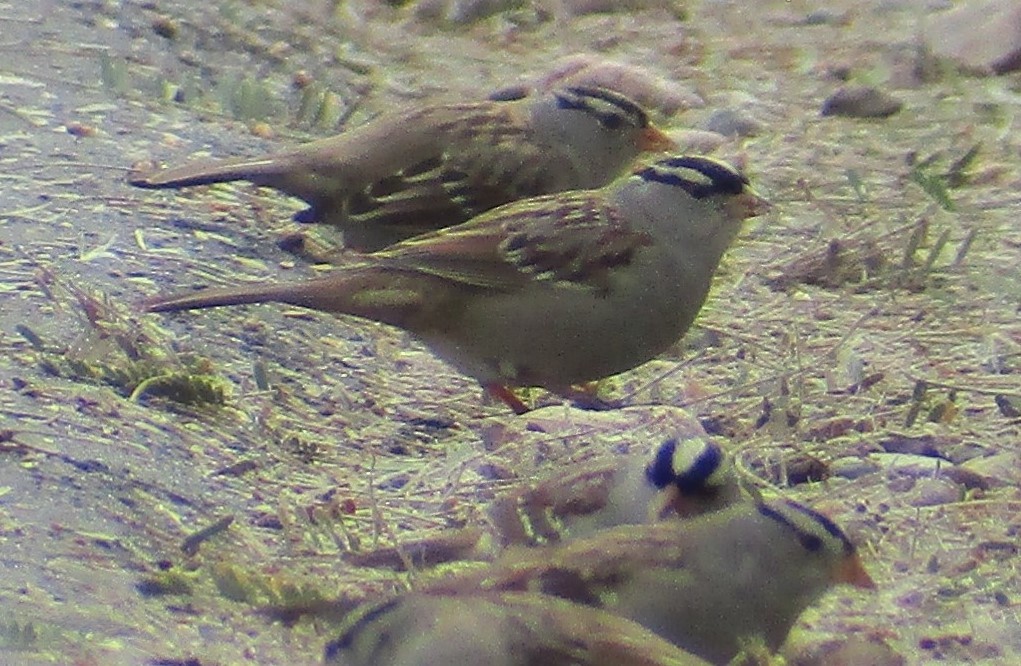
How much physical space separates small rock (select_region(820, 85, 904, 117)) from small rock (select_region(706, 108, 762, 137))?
14.8 inches

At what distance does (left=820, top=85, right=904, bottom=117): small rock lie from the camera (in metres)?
8.06

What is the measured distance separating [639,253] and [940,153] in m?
2.50

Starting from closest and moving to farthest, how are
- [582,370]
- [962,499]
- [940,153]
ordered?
[962,499] → [582,370] → [940,153]

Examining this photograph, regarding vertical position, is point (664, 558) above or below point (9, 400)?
above

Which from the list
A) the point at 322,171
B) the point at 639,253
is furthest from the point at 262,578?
the point at 322,171

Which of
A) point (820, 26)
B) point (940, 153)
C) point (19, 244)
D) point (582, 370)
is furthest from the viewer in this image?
point (820, 26)

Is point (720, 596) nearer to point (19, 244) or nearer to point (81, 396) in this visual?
point (81, 396)

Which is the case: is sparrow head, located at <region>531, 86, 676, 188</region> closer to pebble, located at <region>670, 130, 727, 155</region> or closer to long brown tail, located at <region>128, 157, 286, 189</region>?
long brown tail, located at <region>128, 157, 286, 189</region>

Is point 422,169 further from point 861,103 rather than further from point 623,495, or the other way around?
point 861,103

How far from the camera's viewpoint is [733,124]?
7.96 metres

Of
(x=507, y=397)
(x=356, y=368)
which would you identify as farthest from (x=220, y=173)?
(x=507, y=397)

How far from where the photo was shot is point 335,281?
532cm

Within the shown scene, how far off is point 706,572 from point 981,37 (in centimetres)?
510

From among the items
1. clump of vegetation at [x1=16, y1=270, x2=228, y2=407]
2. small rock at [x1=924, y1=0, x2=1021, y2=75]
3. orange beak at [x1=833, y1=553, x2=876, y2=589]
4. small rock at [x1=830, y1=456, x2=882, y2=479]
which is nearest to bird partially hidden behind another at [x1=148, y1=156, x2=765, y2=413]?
clump of vegetation at [x1=16, y1=270, x2=228, y2=407]
